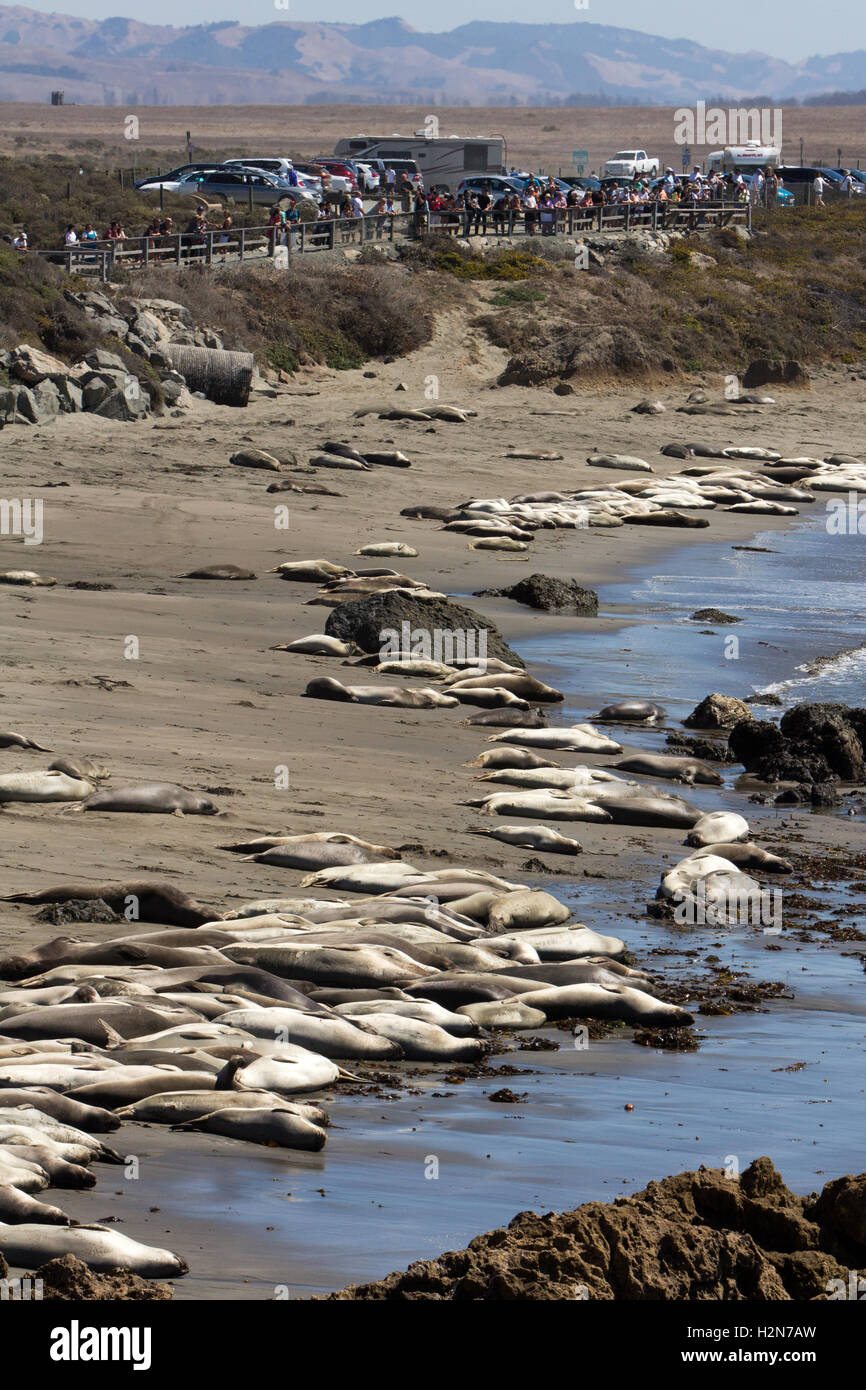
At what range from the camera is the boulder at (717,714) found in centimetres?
1408

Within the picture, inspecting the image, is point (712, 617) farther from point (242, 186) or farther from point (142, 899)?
point (242, 186)

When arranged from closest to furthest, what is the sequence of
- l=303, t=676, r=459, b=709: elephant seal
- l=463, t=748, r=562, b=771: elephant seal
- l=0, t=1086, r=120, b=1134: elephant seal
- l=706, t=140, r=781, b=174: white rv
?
1. l=0, t=1086, r=120, b=1134: elephant seal
2. l=463, t=748, r=562, b=771: elephant seal
3. l=303, t=676, r=459, b=709: elephant seal
4. l=706, t=140, r=781, b=174: white rv

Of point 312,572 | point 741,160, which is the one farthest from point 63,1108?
point 741,160

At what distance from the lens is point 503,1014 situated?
24.4 ft

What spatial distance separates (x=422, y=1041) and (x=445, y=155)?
49.8 m


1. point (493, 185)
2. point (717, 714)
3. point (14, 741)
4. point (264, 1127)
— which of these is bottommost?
point (264, 1127)

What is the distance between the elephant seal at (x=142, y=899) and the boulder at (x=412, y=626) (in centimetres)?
729

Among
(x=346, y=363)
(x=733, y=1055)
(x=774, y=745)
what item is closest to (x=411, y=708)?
(x=774, y=745)

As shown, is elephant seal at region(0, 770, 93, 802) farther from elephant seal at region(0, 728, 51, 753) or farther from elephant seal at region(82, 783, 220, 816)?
elephant seal at region(0, 728, 51, 753)

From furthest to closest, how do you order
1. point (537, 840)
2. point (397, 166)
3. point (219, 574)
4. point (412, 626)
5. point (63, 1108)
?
1. point (397, 166)
2. point (219, 574)
3. point (412, 626)
4. point (537, 840)
5. point (63, 1108)

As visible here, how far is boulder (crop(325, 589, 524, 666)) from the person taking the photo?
1552cm

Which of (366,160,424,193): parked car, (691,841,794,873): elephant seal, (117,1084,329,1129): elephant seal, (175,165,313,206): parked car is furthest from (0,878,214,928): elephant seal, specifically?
(366,160,424,193): parked car

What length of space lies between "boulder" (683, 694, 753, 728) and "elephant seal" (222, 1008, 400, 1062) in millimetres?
7675
